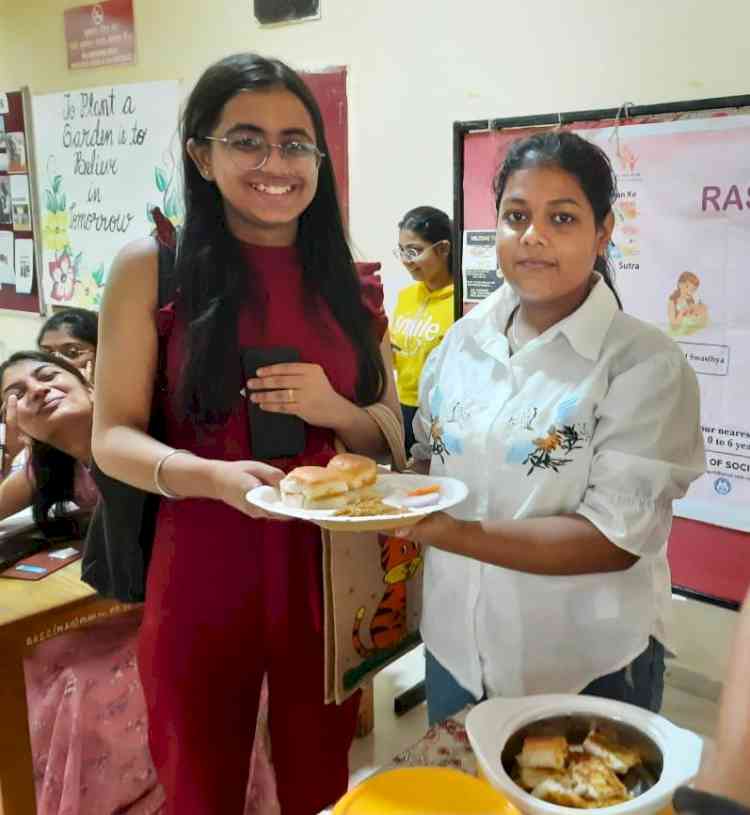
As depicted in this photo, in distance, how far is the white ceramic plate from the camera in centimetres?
92

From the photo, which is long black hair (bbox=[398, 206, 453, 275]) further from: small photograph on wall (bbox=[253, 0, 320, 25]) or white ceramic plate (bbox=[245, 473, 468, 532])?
white ceramic plate (bbox=[245, 473, 468, 532])

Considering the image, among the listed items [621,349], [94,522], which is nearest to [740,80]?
[621,349]

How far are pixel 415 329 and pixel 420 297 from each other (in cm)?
11

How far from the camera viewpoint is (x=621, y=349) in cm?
93

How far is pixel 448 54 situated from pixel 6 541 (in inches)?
70.6

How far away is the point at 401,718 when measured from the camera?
2.18 m

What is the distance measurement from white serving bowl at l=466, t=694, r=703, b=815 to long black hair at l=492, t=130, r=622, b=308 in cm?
55

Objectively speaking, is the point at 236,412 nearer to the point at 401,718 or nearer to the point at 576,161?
the point at 576,161


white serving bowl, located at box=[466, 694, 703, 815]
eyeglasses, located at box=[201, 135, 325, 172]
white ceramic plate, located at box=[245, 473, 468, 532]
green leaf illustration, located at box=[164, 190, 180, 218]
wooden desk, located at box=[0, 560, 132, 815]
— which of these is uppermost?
green leaf illustration, located at box=[164, 190, 180, 218]

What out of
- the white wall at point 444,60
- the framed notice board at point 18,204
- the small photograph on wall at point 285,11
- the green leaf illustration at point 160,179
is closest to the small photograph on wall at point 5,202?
the framed notice board at point 18,204

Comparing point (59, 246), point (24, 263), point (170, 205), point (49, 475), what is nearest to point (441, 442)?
point (49, 475)

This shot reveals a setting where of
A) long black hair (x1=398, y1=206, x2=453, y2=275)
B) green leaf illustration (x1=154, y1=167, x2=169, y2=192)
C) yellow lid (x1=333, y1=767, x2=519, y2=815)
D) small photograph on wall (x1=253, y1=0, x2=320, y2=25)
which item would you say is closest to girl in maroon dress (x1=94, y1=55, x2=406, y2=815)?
yellow lid (x1=333, y1=767, x2=519, y2=815)

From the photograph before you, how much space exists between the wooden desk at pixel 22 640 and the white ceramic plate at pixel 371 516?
2.42 ft

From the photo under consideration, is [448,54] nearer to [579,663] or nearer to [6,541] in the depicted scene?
[6,541]
